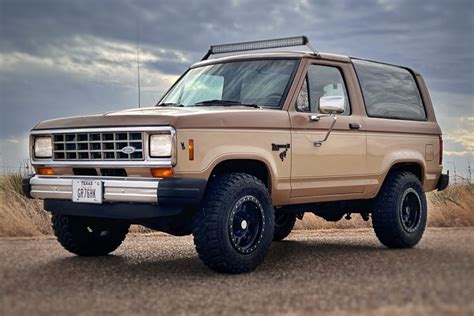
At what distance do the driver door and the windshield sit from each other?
23cm

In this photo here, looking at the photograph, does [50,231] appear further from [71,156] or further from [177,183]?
[177,183]

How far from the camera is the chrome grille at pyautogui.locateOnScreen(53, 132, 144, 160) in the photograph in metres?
6.66

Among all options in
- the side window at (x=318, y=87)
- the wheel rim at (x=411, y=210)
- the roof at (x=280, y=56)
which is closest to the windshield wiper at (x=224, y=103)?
the side window at (x=318, y=87)

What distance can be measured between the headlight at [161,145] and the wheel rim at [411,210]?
366 cm

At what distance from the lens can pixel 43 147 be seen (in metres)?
7.56

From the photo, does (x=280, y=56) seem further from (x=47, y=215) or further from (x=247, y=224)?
(x=47, y=215)

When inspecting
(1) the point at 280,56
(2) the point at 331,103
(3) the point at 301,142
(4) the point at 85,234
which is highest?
(1) the point at 280,56

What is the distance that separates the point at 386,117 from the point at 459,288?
139 inches

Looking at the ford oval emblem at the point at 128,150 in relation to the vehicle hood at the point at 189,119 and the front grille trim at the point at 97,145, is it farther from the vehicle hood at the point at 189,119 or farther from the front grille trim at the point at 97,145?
the vehicle hood at the point at 189,119

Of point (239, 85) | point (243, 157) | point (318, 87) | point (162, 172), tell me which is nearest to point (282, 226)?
point (318, 87)

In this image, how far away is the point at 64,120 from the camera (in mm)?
7340

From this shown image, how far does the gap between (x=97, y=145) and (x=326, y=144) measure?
7.85 feet

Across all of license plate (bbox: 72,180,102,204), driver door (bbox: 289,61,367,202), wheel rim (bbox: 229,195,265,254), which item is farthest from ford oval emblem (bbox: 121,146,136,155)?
driver door (bbox: 289,61,367,202)

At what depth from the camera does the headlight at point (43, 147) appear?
749cm
